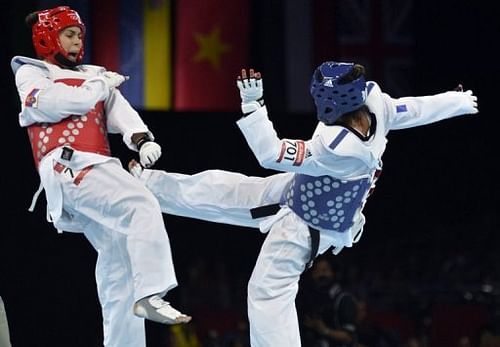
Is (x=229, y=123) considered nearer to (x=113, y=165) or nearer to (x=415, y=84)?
(x=415, y=84)

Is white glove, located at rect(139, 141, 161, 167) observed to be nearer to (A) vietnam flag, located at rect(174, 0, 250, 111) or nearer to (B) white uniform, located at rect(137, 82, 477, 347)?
(B) white uniform, located at rect(137, 82, 477, 347)

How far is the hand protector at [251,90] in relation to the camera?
7.36 meters

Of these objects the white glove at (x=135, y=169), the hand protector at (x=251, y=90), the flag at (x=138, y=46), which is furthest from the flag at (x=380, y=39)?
the hand protector at (x=251, y=90)

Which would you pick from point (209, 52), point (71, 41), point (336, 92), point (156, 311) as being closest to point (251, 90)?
point (336, 92)

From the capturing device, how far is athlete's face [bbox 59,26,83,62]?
7559mm

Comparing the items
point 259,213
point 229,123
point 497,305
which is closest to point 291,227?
point 259,213

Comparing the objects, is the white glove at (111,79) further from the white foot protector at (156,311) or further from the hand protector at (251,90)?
the white foot protector at (156,311)

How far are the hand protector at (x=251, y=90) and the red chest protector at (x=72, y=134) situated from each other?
0.81m

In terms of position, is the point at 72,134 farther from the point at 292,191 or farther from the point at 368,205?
the point at 368,205

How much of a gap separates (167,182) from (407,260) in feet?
17.3

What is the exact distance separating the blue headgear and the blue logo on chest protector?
0.36 metres

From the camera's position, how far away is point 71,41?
7.59 m

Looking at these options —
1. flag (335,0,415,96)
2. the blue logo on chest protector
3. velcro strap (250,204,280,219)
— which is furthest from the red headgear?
flag (335,0,415,96)

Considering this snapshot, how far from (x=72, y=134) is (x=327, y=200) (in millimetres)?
1452
